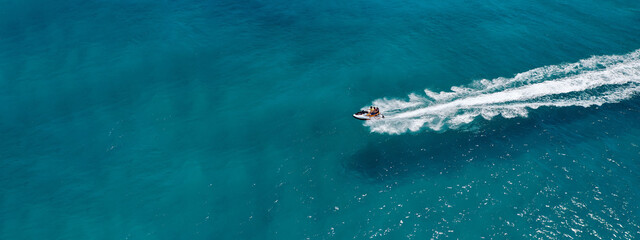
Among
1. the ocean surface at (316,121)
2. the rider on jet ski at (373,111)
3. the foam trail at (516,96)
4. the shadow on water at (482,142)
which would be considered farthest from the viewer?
the foam trail at (516,96)

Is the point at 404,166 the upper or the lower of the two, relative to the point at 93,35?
lower

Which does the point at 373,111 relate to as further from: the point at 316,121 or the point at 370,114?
the point at 316,121

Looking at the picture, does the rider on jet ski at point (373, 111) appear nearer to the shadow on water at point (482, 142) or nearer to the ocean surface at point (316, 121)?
the ocean surface at point (316, 121)

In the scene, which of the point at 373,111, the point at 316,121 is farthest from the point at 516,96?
the point at 316,121

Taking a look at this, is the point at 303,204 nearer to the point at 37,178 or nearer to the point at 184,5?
the point at 37,178

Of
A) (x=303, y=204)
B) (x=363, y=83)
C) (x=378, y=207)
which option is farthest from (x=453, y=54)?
(x=303, y=204)

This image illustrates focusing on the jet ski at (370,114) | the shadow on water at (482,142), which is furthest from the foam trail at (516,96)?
the shadow on water at (482,142)
